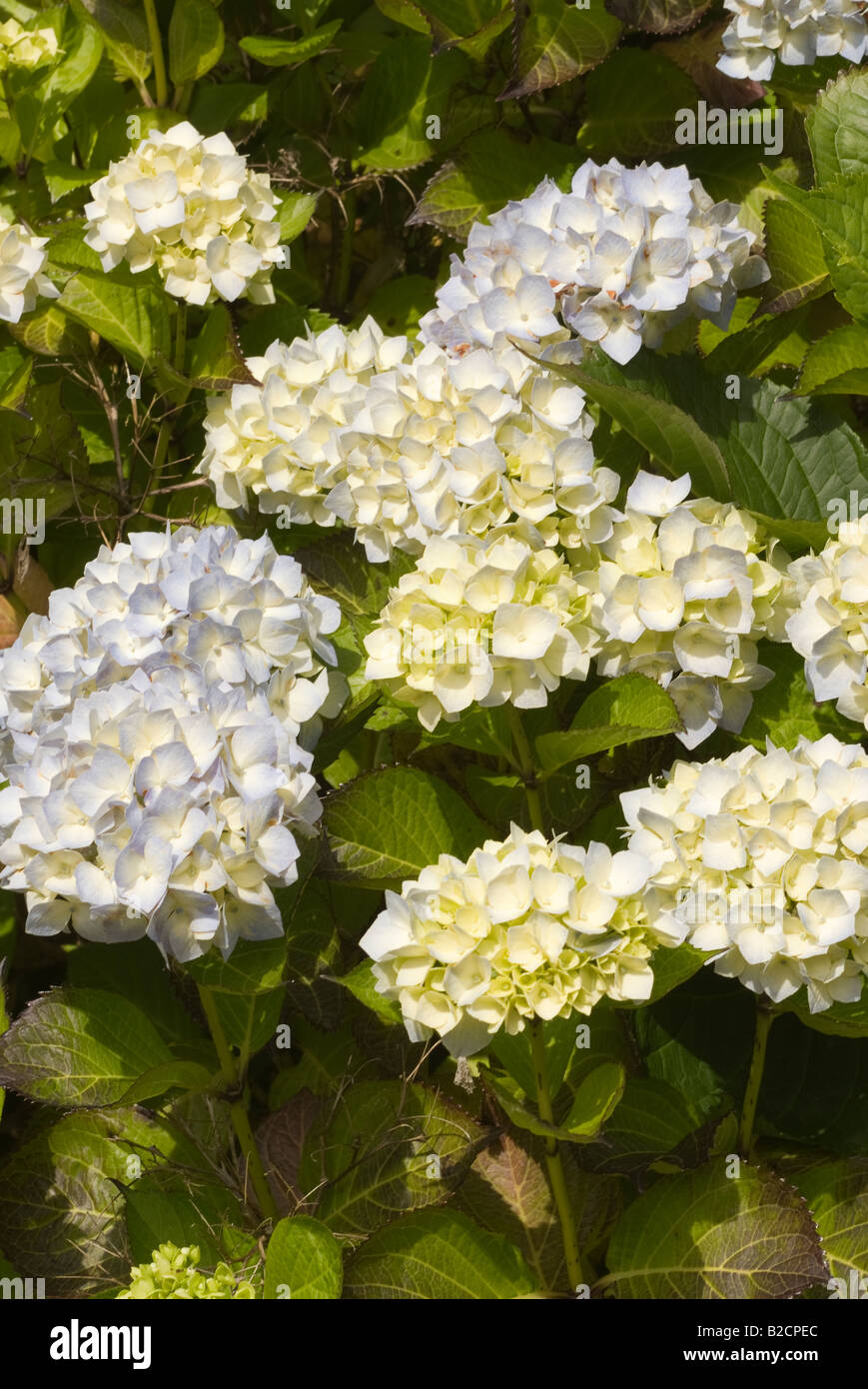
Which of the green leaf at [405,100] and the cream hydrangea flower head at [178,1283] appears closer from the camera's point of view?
the cream hydrangea flower head at [178,1283]

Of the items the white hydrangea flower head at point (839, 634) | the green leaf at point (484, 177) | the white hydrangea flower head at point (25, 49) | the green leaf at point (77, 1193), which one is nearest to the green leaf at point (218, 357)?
the green leaf at point (484, 177)

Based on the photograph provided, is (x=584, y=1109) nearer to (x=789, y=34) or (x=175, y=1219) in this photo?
(x=175, y=1219)

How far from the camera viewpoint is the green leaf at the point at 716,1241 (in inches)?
52.1

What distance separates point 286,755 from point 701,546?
44 cm

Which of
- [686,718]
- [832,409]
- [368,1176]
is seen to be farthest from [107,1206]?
Answer: [832,409]

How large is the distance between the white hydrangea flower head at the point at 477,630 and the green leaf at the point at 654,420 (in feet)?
0.54

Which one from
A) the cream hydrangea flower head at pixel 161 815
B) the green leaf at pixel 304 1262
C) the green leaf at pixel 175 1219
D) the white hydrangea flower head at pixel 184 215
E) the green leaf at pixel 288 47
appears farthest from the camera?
the green leaf at pixel 288 47

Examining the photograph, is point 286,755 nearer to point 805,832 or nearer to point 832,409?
point 805,832

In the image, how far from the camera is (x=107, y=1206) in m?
1.57

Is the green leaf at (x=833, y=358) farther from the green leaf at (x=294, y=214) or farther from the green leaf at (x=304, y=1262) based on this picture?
the green leaf at (x=304, y=1262)

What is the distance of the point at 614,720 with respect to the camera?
4.54ft

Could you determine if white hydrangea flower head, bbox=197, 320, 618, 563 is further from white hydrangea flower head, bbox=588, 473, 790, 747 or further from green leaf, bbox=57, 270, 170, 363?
green leaf, bbox=57, 270, 170, 363

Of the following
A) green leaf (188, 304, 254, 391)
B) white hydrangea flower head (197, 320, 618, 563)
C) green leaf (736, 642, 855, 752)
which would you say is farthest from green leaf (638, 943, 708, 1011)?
green leaf (188, 304, 254, 391)

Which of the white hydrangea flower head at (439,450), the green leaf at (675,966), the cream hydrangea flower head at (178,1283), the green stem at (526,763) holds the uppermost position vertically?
the white hydrangea flower head at (439,450)
